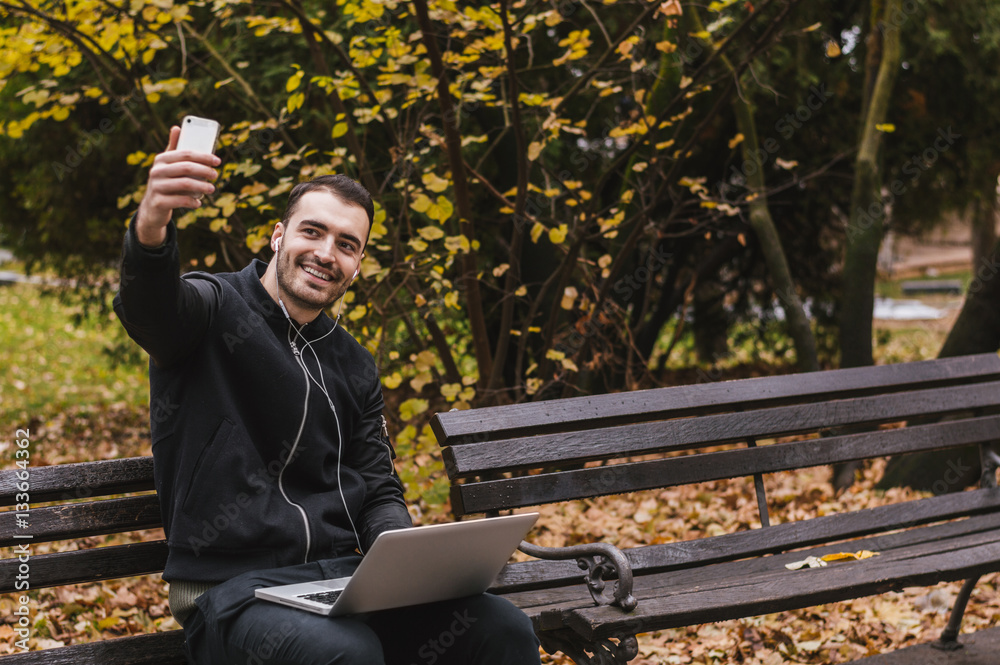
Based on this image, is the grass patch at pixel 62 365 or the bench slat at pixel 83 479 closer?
the bench slat at pixel 83 479

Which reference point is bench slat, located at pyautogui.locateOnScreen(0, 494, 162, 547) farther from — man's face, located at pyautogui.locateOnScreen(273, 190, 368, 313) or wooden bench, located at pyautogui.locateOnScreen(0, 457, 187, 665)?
man's face, located at pyautogui.locateOnScreen(273, 190, 368, 313)

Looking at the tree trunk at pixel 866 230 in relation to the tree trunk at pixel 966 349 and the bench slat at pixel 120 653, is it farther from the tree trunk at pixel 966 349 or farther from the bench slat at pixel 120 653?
the bench slat at pixel 120 653

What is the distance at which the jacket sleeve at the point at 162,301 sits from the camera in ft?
6.46

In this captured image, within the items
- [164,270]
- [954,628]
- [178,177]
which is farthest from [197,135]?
[954,628]

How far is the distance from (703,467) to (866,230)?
363 centimetres

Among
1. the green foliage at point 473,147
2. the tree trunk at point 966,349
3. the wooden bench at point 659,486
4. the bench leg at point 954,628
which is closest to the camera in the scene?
the wooden bench at point 659,486

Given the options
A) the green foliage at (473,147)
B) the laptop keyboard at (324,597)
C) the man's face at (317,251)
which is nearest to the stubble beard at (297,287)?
the man's face at (317,251)

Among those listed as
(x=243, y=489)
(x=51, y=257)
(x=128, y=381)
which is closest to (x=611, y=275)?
(x=243, y=489)

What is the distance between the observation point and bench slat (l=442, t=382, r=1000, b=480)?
9.89ft

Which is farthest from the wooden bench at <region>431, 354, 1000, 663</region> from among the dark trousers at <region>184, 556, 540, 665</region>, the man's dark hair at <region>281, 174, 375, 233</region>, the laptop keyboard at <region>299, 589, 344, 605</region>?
the man's dark hair at <region>281, 174, 375, 233</region>

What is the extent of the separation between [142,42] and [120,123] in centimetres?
293

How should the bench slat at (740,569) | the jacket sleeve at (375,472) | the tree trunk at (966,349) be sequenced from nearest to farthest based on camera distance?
the jacket sleeve at (375,472)
the bench slat at (740,569)
the tree trunk at (966,349)

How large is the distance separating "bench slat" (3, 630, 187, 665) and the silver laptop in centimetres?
54

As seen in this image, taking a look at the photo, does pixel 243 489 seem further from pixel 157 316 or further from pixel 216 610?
pixel 157 316
